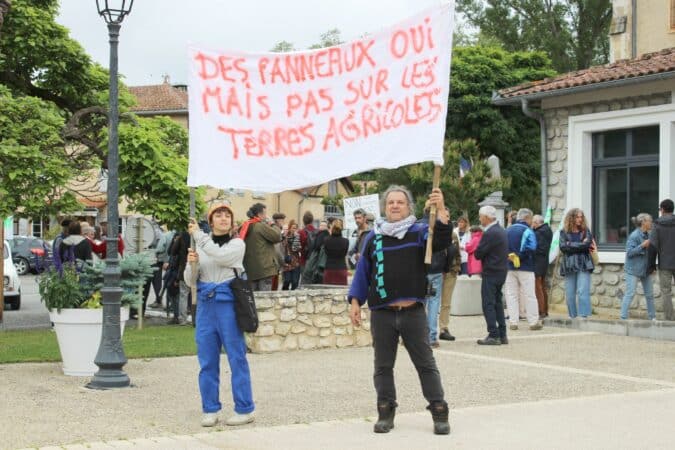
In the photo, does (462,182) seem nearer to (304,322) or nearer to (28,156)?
(304,322)

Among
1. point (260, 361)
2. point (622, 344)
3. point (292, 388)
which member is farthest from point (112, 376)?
point (622, 344)

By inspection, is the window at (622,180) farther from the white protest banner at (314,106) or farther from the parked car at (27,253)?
the parked car at (27,253)

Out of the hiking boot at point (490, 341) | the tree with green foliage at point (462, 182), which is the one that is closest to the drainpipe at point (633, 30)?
the tree with green foliage at point (462, 182)

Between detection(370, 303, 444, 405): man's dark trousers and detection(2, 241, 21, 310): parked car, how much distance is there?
1535 cm

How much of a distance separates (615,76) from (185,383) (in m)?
9.69

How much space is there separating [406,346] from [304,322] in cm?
581

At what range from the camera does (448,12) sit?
27.0ft

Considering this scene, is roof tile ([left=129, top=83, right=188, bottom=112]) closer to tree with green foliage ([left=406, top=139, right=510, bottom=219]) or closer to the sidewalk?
tree with green foliage ([left=406, top=139, right=510, bottom=219])

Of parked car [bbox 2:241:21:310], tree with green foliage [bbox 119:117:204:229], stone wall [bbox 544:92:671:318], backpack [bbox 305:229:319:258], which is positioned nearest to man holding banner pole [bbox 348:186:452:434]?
tree with green foliage [bbox 119:117:204:229]

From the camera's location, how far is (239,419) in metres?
8.32

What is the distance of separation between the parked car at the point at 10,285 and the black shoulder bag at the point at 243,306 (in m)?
14.6

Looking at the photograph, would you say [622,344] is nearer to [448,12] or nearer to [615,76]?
[615,76]

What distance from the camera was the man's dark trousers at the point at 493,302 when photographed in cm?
1425

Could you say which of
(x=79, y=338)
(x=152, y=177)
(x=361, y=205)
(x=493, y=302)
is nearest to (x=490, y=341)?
(x=493, y=302)
